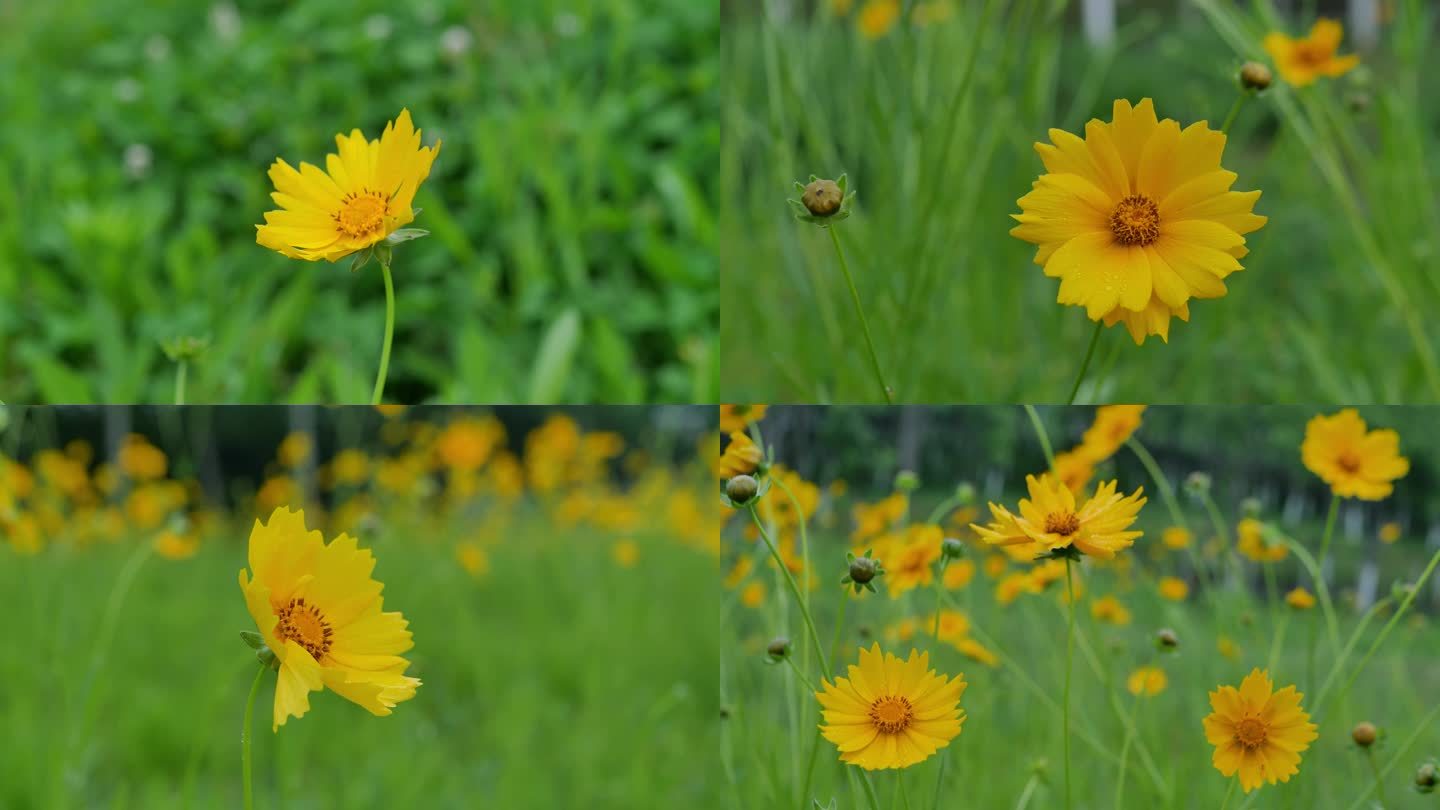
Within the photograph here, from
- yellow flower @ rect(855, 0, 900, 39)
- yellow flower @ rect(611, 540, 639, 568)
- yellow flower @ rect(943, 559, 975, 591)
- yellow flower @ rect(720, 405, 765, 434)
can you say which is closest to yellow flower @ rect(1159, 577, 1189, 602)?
yellow flower @ rect(943, 559, 975, 591)

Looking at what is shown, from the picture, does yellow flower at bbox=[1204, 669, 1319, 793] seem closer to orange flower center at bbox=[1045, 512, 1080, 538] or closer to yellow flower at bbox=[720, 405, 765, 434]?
orange flower center at bbox=[1045, 512, 1080, 538]

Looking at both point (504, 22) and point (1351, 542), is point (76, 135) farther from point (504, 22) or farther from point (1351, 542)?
point (1351, 542)

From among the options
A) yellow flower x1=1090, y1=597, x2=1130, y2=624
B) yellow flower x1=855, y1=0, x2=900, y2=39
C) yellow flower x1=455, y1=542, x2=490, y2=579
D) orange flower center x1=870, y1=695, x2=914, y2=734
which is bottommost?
orange flower center x1=870, y1=695, x2=914, y2=734

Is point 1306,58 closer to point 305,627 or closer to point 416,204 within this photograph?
point 305,627

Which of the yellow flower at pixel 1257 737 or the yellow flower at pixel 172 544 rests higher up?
the yellow flower at pixel 172 544

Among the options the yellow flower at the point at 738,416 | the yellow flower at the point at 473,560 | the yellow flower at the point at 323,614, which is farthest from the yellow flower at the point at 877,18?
the yellow flower at the point at 323,614

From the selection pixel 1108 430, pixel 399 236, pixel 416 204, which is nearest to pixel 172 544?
pixel 399 236

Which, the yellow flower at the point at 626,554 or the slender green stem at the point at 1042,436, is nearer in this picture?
the slender green stem at the point at 1042,436

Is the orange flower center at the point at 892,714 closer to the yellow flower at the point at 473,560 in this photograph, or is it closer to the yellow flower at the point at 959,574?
the yellow flower at the point at 959,574
